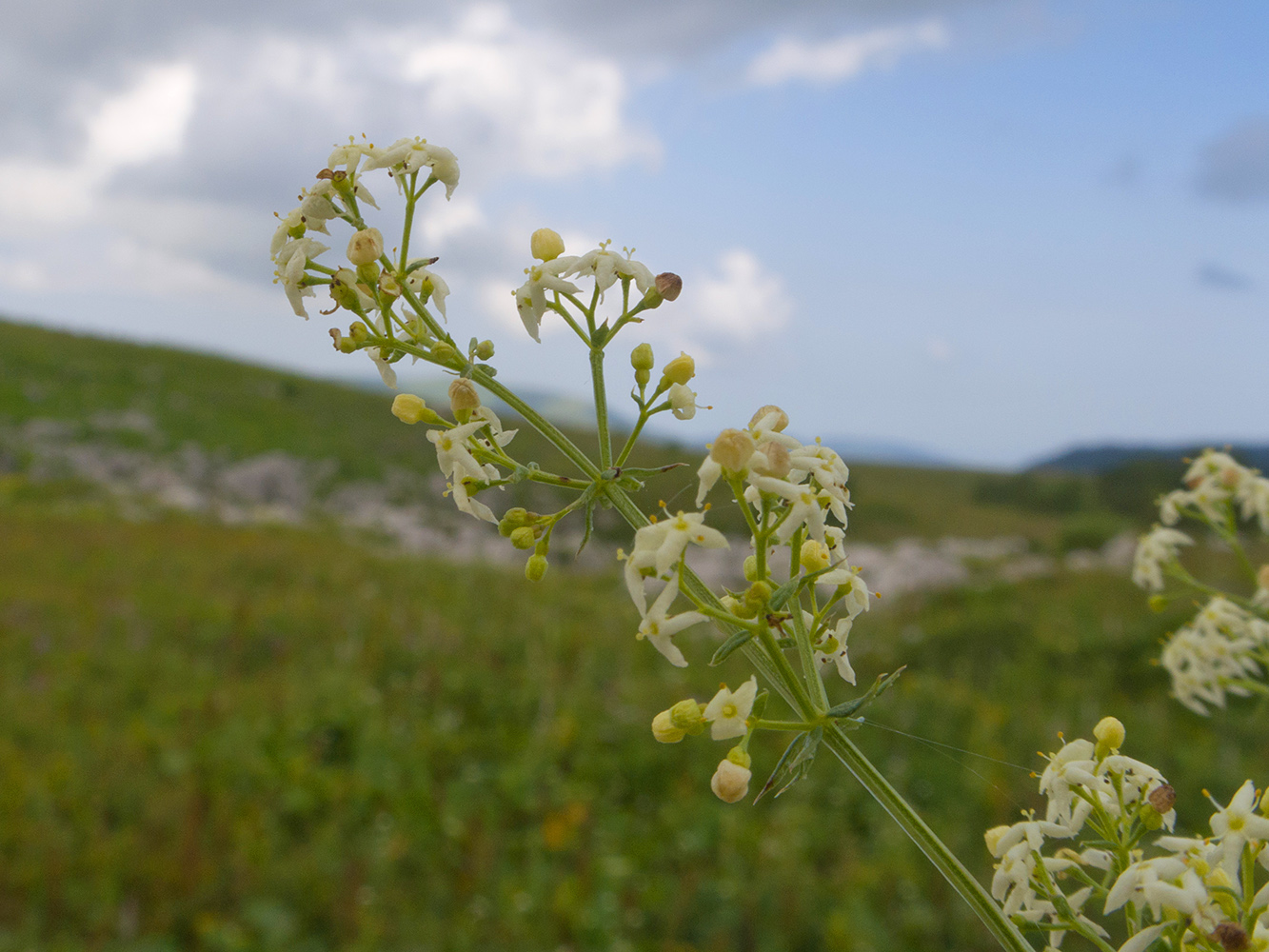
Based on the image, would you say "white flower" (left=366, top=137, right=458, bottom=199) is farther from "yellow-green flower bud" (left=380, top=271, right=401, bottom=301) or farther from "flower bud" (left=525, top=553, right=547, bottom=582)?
"flower bud" (left=525, top=553, right=547, bottom=582)

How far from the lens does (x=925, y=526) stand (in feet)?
138

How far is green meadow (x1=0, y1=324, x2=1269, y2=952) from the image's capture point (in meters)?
6.25

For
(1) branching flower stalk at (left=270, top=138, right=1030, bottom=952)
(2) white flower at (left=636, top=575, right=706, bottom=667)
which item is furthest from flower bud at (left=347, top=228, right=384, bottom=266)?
(2) white flower at (left=636, top=575, right=706, bottom=667)

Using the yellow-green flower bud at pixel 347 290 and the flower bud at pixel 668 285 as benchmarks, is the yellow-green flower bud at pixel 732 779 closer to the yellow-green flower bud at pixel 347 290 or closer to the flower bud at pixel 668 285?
the flower bud at pixel 668 285

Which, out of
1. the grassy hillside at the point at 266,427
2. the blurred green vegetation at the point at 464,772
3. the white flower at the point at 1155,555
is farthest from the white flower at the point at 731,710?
the grassy hillside at the point at 266,427

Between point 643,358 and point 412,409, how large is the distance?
487 millimetres

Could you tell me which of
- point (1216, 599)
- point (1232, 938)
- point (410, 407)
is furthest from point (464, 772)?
point (1232, 938)

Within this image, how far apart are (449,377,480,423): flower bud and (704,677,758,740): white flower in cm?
70

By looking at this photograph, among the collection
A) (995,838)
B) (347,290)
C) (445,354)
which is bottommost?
(995,838)

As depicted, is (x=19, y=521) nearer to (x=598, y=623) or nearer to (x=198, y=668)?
(x=198, y=668)

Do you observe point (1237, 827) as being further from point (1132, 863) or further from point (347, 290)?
point (347, 290)

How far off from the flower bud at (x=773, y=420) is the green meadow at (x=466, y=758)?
62 centimetres

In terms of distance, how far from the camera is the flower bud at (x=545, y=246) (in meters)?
1.72

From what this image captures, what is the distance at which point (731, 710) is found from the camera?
1.36 meters
